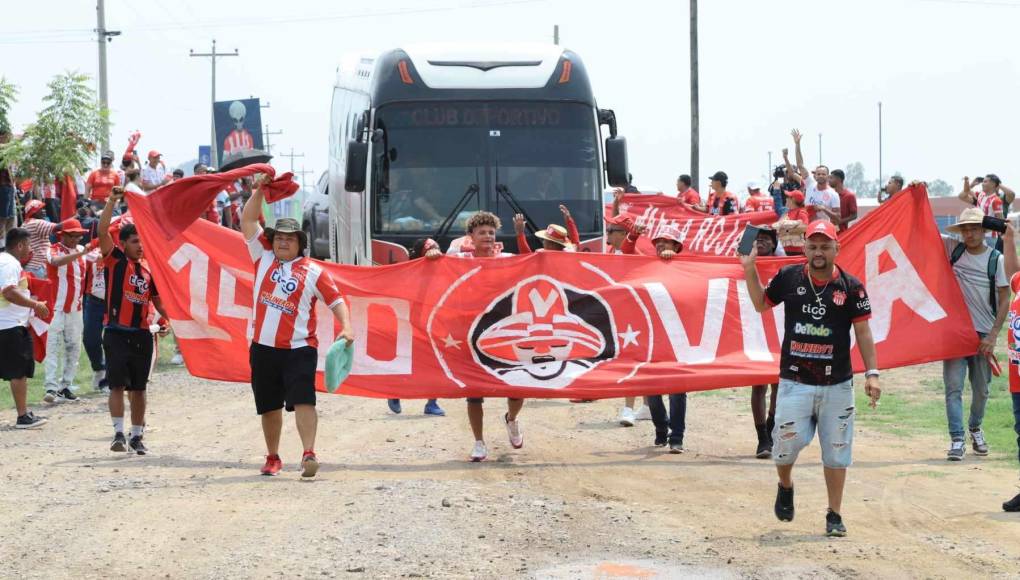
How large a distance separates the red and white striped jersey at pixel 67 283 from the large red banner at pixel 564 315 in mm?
4122

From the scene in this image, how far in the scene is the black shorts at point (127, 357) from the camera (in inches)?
471

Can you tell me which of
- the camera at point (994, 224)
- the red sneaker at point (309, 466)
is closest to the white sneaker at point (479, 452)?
the red sneaker at point (309, 466)

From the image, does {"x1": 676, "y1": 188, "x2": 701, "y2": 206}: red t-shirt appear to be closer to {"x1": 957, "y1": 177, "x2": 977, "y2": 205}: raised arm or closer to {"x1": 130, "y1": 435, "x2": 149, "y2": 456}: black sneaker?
{"x1": 957, "y1": 177, "x2": 977, "y2": 205}: raised arm

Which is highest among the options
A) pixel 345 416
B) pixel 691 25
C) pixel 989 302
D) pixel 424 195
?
pixel 691 25

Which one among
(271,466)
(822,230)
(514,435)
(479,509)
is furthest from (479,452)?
(822,230)

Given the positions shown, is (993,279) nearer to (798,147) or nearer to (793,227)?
(793,227)

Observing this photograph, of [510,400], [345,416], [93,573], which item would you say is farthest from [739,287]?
[93,573]

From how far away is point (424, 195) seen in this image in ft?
53.8

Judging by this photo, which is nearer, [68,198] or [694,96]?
[68,198]

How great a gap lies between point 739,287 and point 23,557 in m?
7.08

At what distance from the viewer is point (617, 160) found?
1653 centimetres

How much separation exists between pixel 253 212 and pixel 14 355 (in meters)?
4.45

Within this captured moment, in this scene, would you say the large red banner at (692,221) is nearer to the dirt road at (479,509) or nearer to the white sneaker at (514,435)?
the dirt road at (479,509)

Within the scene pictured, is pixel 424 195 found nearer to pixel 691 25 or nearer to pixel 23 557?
pixel 23 557
